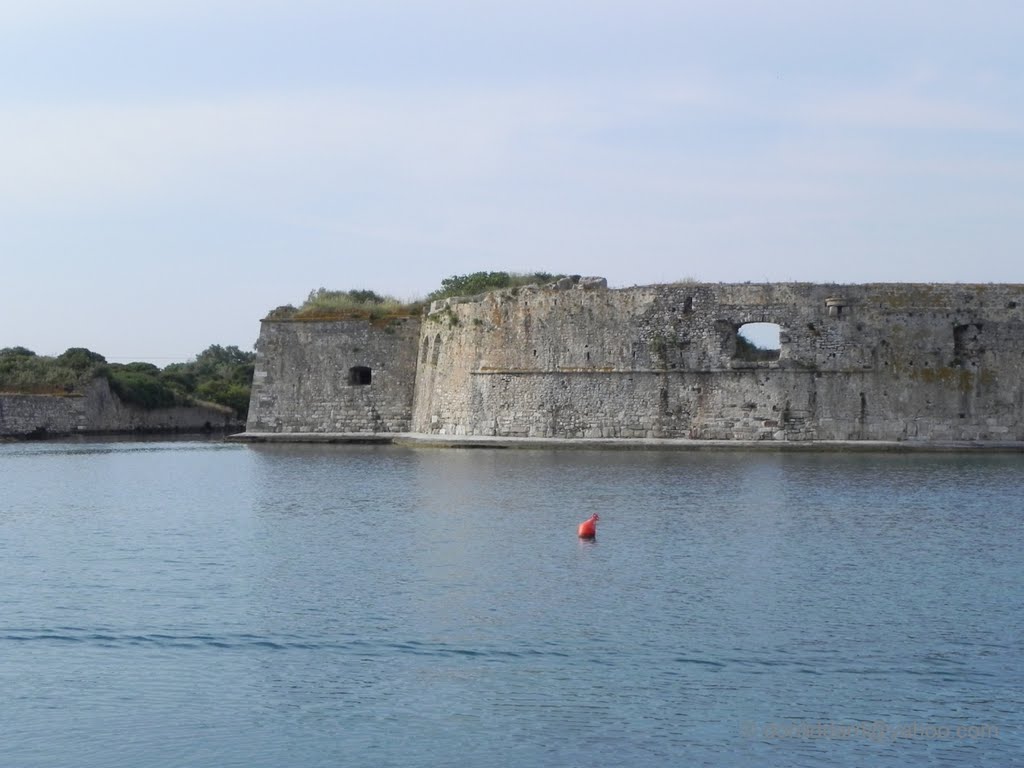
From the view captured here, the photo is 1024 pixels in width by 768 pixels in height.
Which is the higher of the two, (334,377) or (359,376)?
(359,376)

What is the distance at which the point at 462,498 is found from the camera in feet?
63.5

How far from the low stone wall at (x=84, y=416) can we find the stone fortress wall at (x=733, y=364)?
12864 mm

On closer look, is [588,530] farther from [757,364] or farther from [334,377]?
[334,377]

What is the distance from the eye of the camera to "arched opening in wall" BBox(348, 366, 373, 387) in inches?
1316

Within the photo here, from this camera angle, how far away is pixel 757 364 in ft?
88.9

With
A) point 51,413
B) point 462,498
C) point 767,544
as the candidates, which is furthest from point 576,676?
point 51,413

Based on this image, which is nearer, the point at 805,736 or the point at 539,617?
the point at 805,736

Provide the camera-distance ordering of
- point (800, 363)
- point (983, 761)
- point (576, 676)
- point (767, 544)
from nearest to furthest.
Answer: point (983, 761) < point (576, 676) < point (767, 544) < point (800, 363)

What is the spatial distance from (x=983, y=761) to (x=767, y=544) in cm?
715

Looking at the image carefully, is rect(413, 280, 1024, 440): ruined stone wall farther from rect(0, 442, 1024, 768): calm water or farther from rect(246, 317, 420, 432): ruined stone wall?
rect(0, 442, 1024, 768): calm water

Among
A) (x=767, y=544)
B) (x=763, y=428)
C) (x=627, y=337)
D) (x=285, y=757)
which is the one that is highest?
(x=627, y=337)

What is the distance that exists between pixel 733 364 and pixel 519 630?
17.2 meters

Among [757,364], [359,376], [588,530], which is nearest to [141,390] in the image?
[359,376]

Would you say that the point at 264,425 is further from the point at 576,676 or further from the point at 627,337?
the point at 576,676
